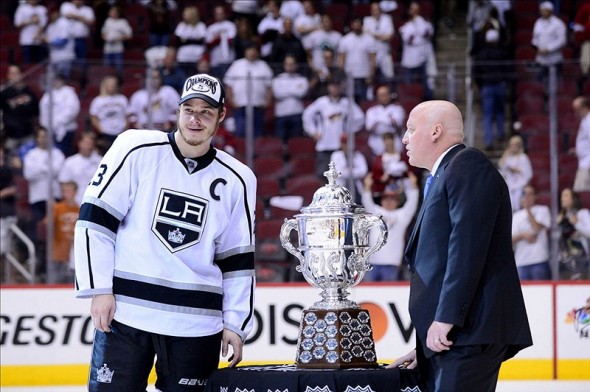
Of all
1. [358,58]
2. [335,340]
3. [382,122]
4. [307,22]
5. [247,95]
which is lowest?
[335,340]

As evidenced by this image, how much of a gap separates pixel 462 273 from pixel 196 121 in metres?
1.20

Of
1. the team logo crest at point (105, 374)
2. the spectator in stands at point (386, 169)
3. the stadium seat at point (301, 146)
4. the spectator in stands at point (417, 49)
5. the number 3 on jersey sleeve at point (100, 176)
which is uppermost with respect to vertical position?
the spectator in stands at point (417, 49)

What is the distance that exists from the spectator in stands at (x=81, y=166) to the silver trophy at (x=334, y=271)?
5637 mm

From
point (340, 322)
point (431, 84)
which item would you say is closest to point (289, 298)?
point (431, 84)

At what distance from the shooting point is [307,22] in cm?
1294

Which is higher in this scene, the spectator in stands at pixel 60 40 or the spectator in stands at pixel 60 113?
the spectator in stands at pixel 60 40

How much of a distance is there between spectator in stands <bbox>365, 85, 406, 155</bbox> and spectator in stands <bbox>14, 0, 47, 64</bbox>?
4368 mm

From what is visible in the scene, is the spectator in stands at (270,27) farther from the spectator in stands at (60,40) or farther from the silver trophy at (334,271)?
the silver trophy at (334,271)

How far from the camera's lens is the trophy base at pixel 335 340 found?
4.17 metres

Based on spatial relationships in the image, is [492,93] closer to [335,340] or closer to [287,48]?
[287,48]

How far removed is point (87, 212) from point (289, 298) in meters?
4.42

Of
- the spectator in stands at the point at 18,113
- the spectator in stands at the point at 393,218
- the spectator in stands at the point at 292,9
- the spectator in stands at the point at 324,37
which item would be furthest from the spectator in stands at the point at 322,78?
the spectator in stands at the point at 292,9

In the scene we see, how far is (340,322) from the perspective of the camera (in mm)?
4230

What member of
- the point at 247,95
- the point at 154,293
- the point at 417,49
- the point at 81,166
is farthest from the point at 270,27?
the point at 154,293
